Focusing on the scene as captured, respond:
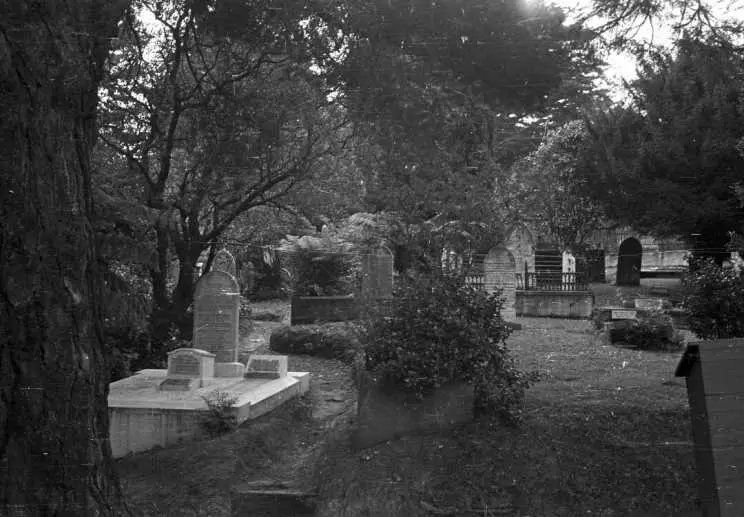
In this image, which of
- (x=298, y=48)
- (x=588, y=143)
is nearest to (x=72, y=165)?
(x=298, y=48)

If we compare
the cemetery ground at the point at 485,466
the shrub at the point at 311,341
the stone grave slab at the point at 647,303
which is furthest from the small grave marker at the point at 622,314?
the cemetery ground at the point at 485,466

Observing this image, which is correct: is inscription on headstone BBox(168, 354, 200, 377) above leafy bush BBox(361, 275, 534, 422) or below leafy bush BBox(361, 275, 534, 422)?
below

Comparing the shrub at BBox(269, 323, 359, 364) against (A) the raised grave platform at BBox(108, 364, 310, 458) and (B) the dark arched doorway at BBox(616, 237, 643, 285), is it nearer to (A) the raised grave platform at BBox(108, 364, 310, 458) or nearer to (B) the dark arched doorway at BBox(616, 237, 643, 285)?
(A) the raised grave platform at BBox(108, 364, 310, 458)

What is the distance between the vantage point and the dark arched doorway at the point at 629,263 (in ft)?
92.4

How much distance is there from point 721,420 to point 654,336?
8.68 meters

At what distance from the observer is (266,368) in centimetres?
1058

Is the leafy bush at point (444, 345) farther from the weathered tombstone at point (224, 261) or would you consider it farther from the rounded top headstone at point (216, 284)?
the weathered tombstone at point (224, 261)

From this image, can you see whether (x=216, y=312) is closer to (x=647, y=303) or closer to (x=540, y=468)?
(x=540, y=468)

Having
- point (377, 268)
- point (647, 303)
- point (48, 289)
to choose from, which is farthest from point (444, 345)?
point (647, 303)

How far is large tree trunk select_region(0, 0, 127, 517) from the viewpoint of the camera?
3994 millimetres

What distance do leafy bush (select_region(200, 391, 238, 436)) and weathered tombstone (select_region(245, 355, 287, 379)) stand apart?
2.20 m

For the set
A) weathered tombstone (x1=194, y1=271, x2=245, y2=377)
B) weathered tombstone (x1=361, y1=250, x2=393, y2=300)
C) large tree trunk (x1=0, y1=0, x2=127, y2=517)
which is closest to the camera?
large tree trunk (x1=0, y1=0, x2=127, y2=517)

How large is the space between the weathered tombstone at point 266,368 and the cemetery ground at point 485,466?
1948 mm

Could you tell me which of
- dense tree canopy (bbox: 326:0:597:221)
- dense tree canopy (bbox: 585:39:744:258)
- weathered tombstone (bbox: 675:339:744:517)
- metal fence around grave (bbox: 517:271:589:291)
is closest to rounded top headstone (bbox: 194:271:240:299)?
dense tree canopy (bbox: 326:0:597:221)
